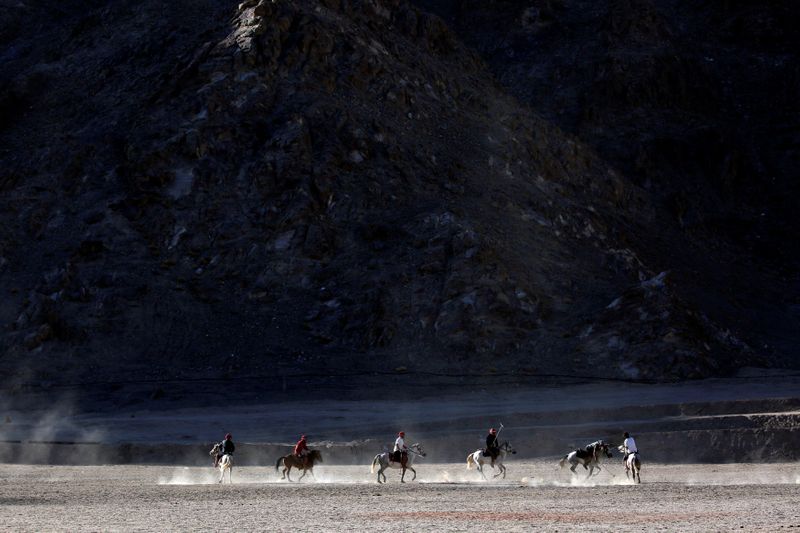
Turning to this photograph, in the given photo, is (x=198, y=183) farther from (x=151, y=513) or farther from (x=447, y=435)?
(x=151, y=513)

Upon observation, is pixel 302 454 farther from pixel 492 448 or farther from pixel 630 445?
pixel 630 445

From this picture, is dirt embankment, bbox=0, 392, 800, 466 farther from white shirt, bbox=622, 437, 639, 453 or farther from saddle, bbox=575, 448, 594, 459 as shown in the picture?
white shirt, bbox=622, 437, 639, 453

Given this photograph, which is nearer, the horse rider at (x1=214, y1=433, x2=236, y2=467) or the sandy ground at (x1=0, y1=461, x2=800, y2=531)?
the sandy ground at (x1=0, y1=461, x2=800, y2=531)

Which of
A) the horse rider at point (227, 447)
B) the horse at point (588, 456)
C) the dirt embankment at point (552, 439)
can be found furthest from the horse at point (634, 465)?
the horse rider at point (227, 447)

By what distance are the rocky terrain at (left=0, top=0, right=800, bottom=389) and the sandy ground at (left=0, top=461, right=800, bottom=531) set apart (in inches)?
829

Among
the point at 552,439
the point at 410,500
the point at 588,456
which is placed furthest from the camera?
the point at 552,439

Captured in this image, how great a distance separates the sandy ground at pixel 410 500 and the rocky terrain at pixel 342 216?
21068 millimetres

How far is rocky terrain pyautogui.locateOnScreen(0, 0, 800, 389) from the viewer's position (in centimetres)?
5825

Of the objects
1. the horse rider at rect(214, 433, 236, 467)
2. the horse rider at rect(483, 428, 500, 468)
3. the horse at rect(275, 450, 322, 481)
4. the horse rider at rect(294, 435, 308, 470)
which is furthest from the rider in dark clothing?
the horse rider at rect(214, 433, 236, 467)

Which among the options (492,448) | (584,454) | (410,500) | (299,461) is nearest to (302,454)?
(299,461)

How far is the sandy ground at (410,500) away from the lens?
68.8ft

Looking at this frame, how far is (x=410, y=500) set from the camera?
26297 mm

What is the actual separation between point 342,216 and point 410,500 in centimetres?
3927

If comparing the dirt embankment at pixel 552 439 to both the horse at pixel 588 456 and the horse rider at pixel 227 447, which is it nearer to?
the horse at pixel 588 456
